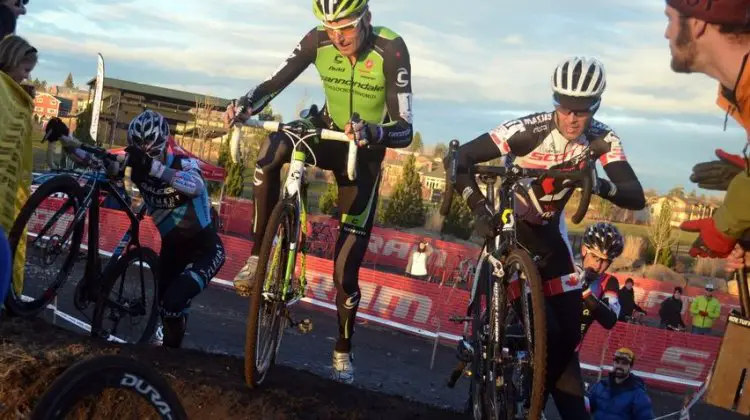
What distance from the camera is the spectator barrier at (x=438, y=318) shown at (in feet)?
51.7

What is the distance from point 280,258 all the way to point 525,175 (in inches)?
74.2

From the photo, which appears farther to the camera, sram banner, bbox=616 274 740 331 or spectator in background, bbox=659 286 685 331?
sram banner, bbox=616 274 740 331

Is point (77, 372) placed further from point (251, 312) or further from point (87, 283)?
point (87, 283)

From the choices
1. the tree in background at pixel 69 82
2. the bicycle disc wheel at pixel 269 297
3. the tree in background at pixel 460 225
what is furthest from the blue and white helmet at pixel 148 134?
the tree in background at pixel 69 82

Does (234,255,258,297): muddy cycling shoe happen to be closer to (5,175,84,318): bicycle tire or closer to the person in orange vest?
(5,175,84,318): bicycle tire

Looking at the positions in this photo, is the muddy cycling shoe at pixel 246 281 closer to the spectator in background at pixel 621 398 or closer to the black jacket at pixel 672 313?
the spectator in background at pixel 621 398

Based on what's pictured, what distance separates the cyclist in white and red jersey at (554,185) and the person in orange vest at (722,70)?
62.9 inches

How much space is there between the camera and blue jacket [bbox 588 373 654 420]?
23.5 ft

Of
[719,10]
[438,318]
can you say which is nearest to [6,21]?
[719,10]

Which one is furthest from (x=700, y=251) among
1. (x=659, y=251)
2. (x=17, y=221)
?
(x=659, y=251)

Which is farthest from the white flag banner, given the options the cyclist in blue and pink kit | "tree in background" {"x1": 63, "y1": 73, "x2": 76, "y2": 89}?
"tree in background" {"x1": 63, "y1": 73, "x2": 76, "y2": 89}

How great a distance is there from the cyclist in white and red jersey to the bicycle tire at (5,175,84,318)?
3378 mm

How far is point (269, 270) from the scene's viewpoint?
5793mm

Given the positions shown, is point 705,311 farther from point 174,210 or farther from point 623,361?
point 174,210
